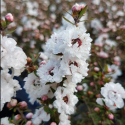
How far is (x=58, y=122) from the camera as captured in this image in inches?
29.8

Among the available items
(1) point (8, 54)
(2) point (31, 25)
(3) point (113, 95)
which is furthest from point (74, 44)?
(2) point (31, 25)

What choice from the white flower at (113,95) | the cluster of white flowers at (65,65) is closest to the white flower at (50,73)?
the cluster of white flowers at (65,65)

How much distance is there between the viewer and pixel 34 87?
0.72m

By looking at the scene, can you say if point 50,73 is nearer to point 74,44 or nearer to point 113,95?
point 74,44

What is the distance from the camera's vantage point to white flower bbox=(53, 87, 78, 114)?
0.64 m

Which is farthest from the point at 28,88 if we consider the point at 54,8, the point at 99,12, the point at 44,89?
the point at 54,8

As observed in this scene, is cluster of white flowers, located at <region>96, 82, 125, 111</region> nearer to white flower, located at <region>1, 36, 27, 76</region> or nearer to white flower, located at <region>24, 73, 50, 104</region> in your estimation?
white flower, located at <region>24, 73, 50, 104</region>

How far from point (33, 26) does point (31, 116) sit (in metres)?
1.32

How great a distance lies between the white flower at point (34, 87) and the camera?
0.69 m

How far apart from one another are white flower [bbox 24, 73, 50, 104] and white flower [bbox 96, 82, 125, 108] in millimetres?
324

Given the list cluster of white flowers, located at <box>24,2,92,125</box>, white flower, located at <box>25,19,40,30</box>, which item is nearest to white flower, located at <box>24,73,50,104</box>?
cluster of white flowers, located at <box>24,2,92,125</box>

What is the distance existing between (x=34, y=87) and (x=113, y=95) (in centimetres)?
43

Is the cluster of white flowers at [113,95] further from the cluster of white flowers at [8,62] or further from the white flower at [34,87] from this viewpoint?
the cluster of white flowers at [8,62]

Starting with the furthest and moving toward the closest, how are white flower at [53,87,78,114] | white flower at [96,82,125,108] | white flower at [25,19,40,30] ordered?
1. white flower at [25,19,40,30]
2. white flower at [96,82,125,108]
3. white flower at [53,87,78,114]
